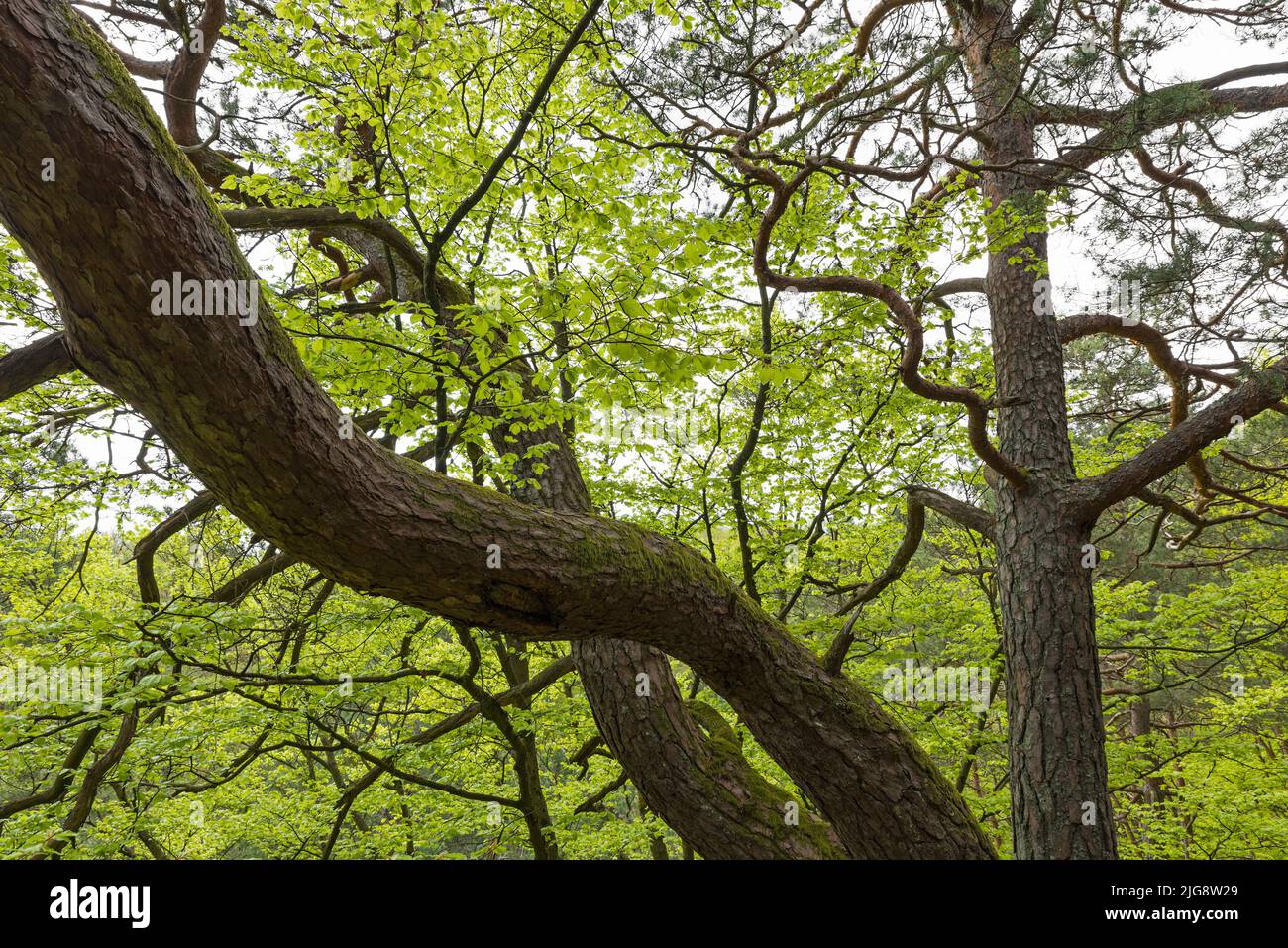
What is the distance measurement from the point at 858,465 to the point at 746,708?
3827mm

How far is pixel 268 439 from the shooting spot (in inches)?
65.7

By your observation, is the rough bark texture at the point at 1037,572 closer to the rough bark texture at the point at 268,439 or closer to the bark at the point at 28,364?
the rough bark texture at the point at 268,439

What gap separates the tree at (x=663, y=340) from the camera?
1.48 meters

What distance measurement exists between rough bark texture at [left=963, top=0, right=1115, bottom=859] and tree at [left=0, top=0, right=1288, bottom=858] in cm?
2

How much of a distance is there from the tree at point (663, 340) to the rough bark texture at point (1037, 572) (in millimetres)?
17

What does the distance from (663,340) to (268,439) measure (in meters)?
2.09

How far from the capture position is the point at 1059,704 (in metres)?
3.65
